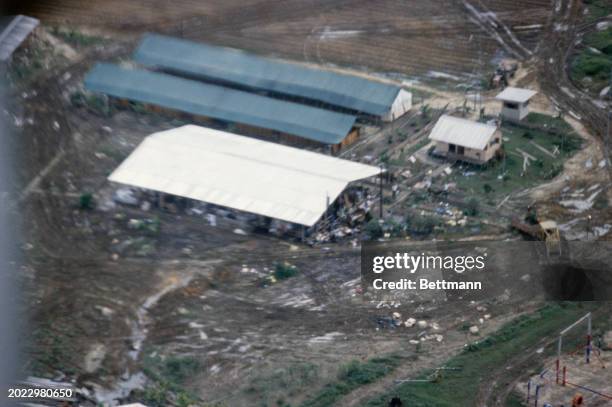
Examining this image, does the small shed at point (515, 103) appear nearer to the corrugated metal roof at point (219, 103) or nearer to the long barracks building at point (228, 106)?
the long barracks building at point (228, 106)

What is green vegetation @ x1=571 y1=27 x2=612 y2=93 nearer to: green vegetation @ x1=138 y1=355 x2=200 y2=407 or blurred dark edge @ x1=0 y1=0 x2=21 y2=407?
green vegetation @ x1=138 y1=355 x2=200 y2=407

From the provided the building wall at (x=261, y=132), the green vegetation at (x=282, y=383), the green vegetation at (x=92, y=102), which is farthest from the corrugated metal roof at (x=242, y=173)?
the green vegetation at (x=282, y=383)

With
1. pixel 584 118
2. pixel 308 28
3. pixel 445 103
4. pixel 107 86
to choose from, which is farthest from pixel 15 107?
pixel 584 118

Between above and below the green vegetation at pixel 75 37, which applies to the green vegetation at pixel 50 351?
below

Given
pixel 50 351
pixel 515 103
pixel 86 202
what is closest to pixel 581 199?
pixel 515 103

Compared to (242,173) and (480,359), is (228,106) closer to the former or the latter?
(242,173)

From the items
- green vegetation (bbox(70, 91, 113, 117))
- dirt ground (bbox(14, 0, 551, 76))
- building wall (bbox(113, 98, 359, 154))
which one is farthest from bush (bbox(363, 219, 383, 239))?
green vegetation (bbox(70, 91, 113, 117))

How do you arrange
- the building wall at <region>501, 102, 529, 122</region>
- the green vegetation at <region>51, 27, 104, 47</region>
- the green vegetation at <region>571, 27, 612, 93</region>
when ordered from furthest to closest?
the green vegetation at <region>51, 27, 104, 47</region> < the green vegetation at <region>571, 27, 612, 93</region> < the building wall at <region>501, 102, 529, 122</region>
